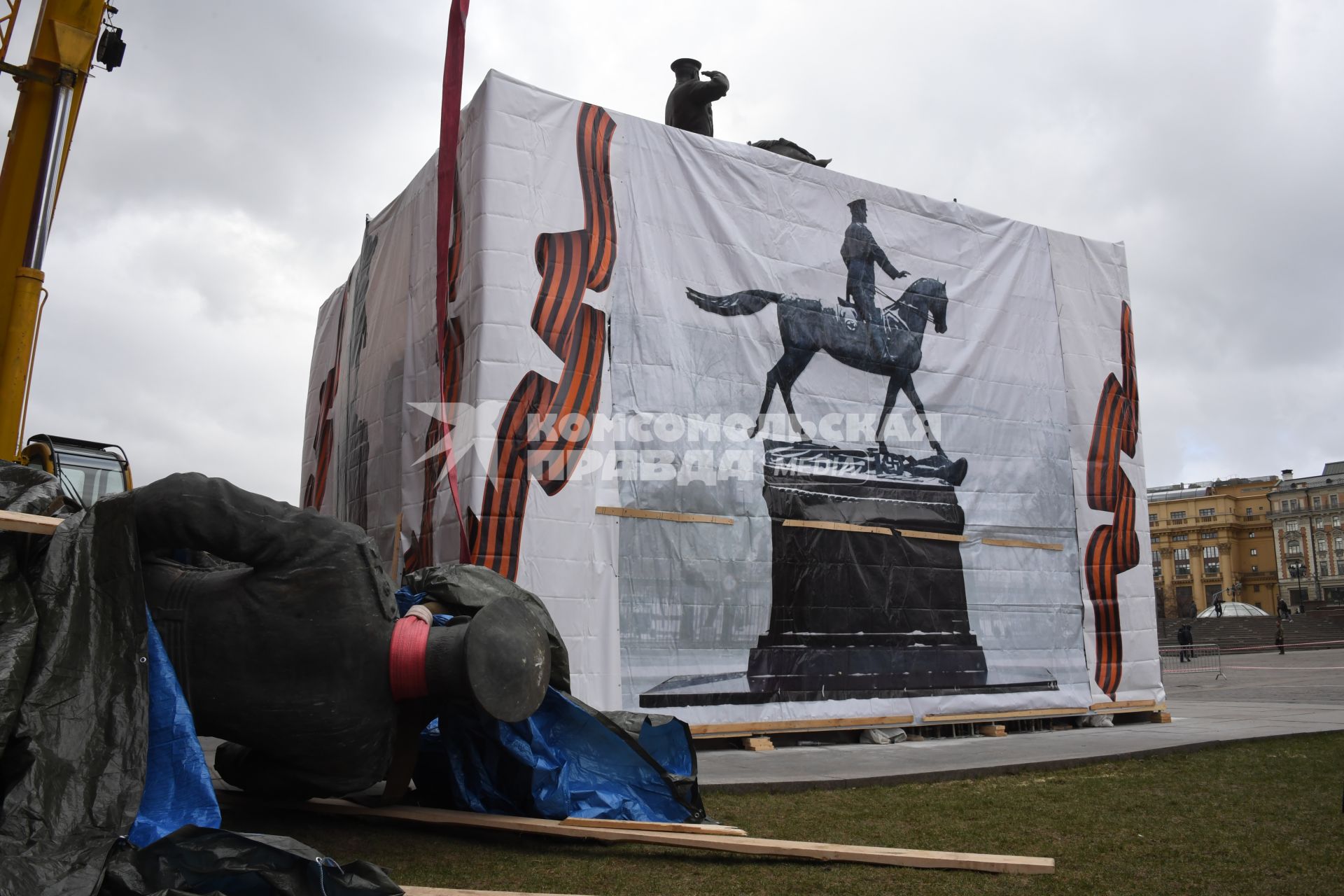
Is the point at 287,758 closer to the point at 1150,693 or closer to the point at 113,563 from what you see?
the point at 113,563

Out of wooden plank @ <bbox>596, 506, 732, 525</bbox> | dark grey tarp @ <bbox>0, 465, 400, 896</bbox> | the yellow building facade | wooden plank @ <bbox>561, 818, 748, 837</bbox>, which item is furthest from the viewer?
the yellow building facade

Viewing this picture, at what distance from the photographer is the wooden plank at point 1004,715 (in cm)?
841

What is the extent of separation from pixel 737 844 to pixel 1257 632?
4168 cm

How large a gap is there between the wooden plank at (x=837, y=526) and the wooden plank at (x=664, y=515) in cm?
65

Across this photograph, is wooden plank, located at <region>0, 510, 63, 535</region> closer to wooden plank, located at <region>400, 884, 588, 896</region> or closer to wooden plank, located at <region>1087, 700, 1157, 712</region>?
wooden plank, located at <region>400, 884, 588, 896</region>

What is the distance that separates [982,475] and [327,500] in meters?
7.04

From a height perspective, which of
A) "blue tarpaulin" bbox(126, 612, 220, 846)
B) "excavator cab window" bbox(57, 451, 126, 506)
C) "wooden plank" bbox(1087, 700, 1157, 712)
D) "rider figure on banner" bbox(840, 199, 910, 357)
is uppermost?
"rider figure on banner" bbox(840, 199, 910, 357)

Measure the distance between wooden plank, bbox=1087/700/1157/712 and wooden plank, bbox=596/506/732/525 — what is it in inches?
176

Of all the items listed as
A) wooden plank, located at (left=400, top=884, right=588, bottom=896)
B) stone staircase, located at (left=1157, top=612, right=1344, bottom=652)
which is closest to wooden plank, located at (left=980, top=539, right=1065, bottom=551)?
wooden plank, located at (left=400, top=884, right=588, bottom=896)

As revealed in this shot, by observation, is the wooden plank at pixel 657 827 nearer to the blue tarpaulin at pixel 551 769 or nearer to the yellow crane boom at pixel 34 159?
the blue tarpaulin at pixel 551 769

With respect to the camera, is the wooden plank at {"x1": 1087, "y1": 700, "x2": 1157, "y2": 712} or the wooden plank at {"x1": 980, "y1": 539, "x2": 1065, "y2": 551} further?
the wooden plank at {"x1": 1087, "y1": 700, "x2": 1157, "y2": 712}

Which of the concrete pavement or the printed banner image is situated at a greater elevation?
the printed banner image

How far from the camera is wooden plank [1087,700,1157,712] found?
943 cm

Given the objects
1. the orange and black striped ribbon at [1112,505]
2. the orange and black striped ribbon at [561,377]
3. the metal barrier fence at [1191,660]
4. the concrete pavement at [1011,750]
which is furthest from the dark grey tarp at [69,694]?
the metal barrier fence at [1191,660]
